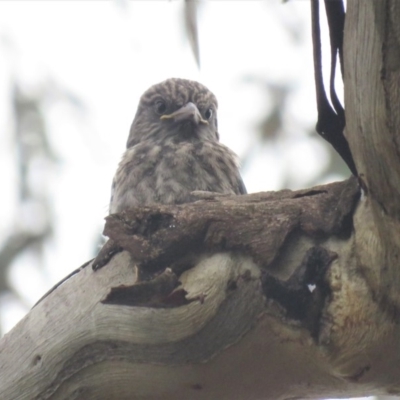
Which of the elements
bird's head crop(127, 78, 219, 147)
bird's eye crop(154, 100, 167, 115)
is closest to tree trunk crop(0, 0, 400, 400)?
bird's head crop(127, 78, 219, 147)

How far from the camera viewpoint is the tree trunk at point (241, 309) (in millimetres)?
2129

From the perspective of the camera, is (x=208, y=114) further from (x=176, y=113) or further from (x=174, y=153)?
(x=174, y=153)

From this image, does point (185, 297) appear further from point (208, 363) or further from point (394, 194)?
point (394, 194)

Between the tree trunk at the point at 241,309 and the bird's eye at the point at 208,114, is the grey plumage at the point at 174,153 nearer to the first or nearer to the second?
the bird's eye at the point at 208,114

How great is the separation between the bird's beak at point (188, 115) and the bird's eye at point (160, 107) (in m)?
0.12

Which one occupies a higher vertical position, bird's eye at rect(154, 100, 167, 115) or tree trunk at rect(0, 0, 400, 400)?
bird's eye at rect(154, 100, 167, 115)

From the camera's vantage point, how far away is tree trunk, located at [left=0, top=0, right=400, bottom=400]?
2129 mm

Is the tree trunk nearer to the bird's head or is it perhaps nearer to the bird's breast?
the bird's breast

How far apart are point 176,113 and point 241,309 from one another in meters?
2.47

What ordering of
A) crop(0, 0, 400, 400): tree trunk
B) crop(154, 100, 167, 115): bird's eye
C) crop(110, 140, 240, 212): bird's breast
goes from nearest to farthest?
crop(0, 0, 400, 400): tree trunk
crop(110, 140, 240, 212): bird's breast
crop(154, 100, 167, 115): bird's eye

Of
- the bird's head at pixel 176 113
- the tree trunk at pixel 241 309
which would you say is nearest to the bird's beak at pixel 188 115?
the bird's head at pixel 176 113

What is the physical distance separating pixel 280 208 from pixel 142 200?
148 cm

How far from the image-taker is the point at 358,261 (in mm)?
2143

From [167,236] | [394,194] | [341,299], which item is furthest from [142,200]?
[394,194]
